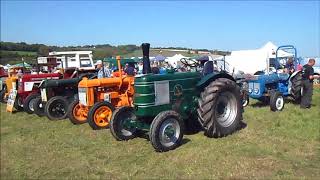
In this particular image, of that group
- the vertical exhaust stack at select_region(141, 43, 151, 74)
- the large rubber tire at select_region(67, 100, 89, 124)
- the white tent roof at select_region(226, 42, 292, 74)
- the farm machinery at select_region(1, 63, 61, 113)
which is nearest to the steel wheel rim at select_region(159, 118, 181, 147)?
the vertical exhaust stack at select_region(141, 43, 151, 74)

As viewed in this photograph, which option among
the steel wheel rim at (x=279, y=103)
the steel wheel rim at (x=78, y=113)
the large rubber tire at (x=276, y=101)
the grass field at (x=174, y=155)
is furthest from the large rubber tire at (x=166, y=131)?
the steel wheel rim at (x=279, y=103)

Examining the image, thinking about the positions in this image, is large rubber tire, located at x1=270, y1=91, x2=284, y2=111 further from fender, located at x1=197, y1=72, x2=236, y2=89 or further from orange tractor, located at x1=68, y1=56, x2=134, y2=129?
orange tractor, located at x1=68, y1=56, x2=134, y2=129

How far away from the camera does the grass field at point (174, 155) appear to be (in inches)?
227

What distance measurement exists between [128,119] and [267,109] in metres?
4.95

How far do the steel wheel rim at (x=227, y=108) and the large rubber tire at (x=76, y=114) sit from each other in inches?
146

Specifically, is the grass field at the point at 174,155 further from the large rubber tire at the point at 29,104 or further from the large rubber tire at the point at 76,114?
the large rubber tire at the point at 29,104

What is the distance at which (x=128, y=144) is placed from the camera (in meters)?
7.56

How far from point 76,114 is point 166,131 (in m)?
4.15

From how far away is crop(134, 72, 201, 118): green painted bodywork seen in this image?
7.11m

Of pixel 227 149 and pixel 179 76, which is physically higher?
pixel 179 76

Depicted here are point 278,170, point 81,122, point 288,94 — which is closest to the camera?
point 278,170

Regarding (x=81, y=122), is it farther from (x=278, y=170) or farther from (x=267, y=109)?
(x=278, y=170)

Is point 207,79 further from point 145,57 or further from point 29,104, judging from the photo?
point 29,104

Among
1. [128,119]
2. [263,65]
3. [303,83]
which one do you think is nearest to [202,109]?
[128,119]
